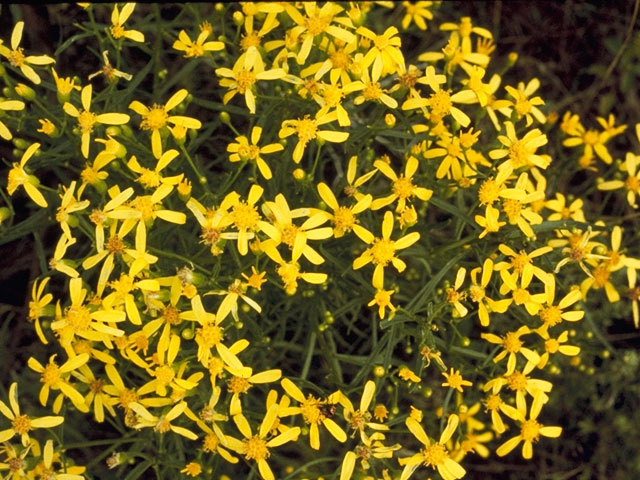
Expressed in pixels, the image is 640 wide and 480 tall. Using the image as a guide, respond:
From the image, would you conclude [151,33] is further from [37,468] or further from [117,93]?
[37,468]

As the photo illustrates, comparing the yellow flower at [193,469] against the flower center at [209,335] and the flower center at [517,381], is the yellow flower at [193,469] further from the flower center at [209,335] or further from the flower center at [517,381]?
the flower center at [517,381]

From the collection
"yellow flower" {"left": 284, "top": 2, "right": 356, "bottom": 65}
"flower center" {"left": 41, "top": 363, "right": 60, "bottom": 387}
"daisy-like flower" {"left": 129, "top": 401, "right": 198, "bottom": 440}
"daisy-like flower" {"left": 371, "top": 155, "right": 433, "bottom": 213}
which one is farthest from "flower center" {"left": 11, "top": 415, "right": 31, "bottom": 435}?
"yellow flower" {"left": 284, "top": 2, "right": 356, "bottom": 65}

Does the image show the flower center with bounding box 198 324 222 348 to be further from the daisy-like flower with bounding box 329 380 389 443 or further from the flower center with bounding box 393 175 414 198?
the flower center with bounding box 393 175 414 198

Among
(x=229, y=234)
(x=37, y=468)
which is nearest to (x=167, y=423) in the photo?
(x=37, y=468)

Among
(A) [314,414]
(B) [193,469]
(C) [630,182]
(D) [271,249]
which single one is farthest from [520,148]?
(B) [193,469]

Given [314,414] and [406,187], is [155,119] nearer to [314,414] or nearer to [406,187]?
[406,187]

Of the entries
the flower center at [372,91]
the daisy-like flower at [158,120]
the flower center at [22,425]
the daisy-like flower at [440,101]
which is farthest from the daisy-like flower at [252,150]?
the flower center at [22,425]
